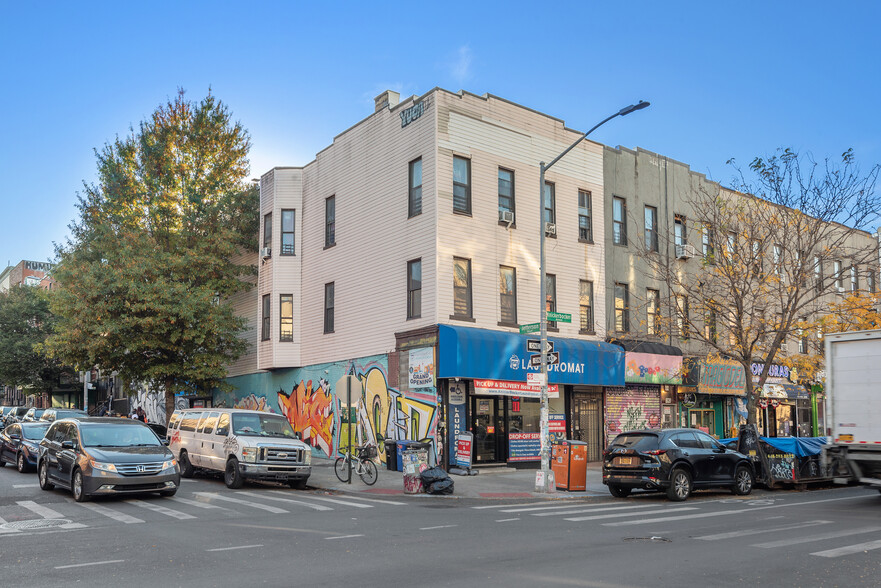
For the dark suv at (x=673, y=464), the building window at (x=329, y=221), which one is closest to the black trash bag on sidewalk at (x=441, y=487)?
the dark suv at (x=673, y=464)

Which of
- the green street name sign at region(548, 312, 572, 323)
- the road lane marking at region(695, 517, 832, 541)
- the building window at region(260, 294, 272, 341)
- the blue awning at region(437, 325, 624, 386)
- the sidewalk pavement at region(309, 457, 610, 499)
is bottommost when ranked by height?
the sidewalk pavement at region(309, 457, 610, 499)

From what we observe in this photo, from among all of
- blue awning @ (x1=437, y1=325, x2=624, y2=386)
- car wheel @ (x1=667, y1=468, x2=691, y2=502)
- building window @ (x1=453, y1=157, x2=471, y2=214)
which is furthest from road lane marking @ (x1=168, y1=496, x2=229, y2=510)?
building window @ (x1=453, y1=157, x2=471, y2=214)

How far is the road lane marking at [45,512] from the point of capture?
12.1 m

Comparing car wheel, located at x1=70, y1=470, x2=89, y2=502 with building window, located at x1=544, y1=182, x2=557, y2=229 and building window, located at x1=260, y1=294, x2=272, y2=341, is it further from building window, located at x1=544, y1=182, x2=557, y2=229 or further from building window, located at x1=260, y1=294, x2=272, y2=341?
building window, located at x1=544, y1=182, x2=557, y2=229

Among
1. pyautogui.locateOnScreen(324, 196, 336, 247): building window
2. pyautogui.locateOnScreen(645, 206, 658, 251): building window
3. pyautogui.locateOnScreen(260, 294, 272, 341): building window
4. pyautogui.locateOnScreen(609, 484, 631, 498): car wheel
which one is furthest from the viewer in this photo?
pyautogui.locateOnScreen(260, 294, 272, 341): building window

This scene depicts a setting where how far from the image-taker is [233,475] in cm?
1869

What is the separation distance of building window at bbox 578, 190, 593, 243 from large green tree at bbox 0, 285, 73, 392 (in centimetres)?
3608

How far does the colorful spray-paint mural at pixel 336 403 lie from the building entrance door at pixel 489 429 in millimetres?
1567

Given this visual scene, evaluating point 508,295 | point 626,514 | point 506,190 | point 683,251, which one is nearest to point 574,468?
point 626,514

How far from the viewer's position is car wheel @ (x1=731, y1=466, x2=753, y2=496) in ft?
59.7

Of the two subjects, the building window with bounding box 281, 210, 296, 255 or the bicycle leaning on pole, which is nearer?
the bicycle leaning on pole

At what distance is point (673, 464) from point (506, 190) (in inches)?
464

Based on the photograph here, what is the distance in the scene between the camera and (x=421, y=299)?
23.9 meters

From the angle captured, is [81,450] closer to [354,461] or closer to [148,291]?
[354,461]
